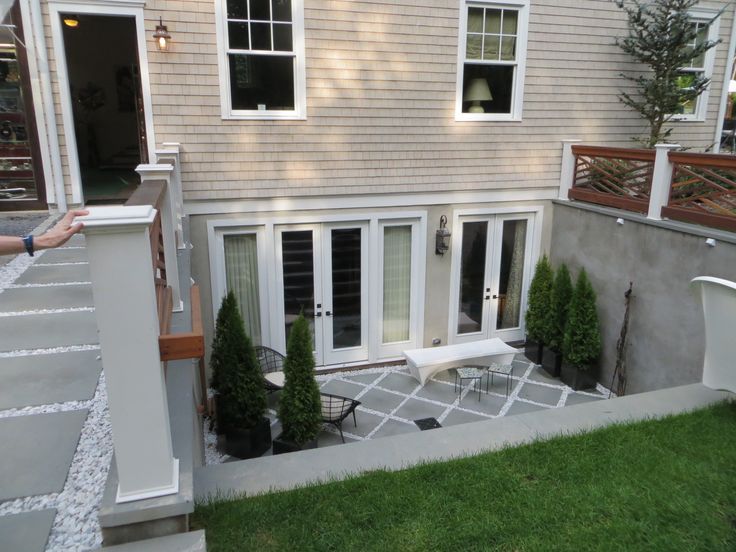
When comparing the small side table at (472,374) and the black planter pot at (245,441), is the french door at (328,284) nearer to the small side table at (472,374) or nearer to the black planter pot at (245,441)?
the small side table at (472,374)

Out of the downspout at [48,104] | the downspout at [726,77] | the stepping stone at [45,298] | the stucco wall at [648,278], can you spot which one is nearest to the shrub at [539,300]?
the stucco wall at [648,278]

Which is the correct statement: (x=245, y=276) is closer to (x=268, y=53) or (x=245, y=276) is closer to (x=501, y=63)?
(x=268, y=53)

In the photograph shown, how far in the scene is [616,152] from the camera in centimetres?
754

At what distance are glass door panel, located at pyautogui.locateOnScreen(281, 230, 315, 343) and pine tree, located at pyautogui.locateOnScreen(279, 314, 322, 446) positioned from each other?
215 centimetres

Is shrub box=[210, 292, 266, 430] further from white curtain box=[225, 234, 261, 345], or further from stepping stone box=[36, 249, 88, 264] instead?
white curtain box=[225, 234, 261, 345]

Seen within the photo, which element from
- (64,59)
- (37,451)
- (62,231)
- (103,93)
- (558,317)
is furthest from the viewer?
(103,93)

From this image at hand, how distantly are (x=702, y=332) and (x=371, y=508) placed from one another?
16.9 ft

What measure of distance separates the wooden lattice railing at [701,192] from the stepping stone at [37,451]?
6.58 metres

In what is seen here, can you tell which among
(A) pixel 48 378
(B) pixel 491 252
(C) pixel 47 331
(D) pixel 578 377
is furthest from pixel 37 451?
(B) pixel 491 252

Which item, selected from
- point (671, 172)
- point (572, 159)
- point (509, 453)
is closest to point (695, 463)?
point (509, 453)

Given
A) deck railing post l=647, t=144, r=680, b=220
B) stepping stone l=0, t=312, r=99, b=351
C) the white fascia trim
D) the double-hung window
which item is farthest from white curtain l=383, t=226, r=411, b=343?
the double-hung window

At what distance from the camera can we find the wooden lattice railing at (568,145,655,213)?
720cm

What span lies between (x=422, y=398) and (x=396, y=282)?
1927mm

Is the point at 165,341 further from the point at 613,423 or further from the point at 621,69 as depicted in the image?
the point at 621,69
